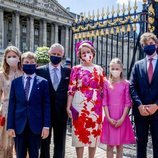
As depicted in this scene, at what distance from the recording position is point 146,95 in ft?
14.0

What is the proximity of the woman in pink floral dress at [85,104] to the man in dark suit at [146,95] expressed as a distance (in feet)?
1.73

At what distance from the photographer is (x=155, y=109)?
4.20m

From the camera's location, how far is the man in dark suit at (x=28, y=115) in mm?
4113

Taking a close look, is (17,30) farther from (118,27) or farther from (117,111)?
(117,111)

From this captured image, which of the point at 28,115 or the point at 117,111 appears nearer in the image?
the point at 28,115

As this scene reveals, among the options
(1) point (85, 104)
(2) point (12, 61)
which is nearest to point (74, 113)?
(1) point (85, 104)

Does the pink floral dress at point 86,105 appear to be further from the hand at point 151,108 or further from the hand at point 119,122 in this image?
the hand at point 151,108

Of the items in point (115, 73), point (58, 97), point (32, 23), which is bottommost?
point (58, 97)

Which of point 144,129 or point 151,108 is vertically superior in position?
point 151,108

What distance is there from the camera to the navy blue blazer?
411 cm

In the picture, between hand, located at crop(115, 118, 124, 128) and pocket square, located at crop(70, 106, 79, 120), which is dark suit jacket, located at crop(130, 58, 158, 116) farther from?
pocket square, located at crop(70, 106, 79, 120)

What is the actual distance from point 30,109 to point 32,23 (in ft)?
137

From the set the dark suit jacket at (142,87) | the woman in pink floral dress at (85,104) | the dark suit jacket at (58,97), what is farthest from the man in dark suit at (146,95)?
the dark suit jacket at (58,97)

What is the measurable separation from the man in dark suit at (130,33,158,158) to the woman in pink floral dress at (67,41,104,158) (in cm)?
53
